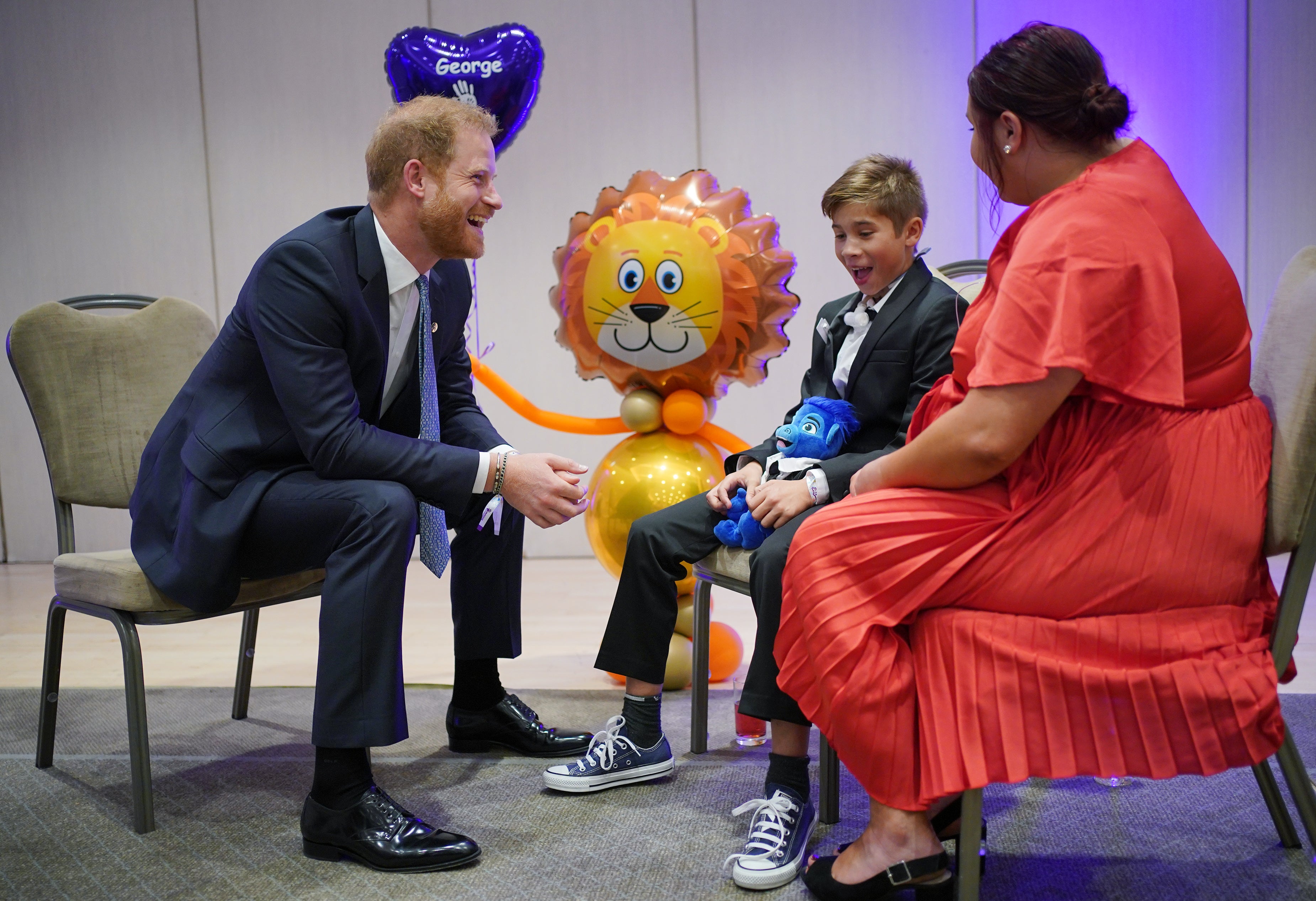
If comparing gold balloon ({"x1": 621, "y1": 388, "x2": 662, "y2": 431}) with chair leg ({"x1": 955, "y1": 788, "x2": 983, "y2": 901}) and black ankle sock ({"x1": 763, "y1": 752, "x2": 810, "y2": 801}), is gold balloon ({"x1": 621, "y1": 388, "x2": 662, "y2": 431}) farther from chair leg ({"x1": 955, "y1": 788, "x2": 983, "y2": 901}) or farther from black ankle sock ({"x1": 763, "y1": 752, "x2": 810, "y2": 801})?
chair leg ({"x1": 955, "y1": 788, "x2": 983, "y2": 901})

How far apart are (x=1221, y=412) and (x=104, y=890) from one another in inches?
69.0

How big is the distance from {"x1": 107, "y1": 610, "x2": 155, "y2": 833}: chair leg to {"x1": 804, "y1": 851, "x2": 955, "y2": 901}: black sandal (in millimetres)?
1159

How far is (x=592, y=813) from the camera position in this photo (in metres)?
1.87

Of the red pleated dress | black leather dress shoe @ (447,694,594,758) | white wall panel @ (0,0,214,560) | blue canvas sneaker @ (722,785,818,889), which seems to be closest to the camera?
the red pleated dress

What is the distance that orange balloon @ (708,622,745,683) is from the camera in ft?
8.61

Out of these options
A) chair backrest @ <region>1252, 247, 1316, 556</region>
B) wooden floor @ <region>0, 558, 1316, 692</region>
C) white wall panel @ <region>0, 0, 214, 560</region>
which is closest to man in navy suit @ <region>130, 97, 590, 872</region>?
wooden floor @ <region>0, 558, 1316, 692</region>

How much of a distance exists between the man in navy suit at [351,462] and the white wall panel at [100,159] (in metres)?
3.11

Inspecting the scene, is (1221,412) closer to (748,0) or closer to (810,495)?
(810,495)

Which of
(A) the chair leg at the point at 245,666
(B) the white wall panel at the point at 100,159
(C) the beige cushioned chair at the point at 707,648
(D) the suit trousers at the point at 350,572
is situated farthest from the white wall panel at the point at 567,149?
(D) the suit trousers at the point at 350,572

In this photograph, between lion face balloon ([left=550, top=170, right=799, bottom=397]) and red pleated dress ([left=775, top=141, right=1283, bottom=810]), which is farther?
lion face balloon ([left=550, top=170, right=799, bottom=397])

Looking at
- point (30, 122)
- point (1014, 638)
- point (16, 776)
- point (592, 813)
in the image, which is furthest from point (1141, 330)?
point (30, 122)

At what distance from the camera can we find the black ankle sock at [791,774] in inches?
68.9

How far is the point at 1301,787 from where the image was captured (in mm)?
1506

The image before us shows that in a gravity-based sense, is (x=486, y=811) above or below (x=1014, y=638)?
below
